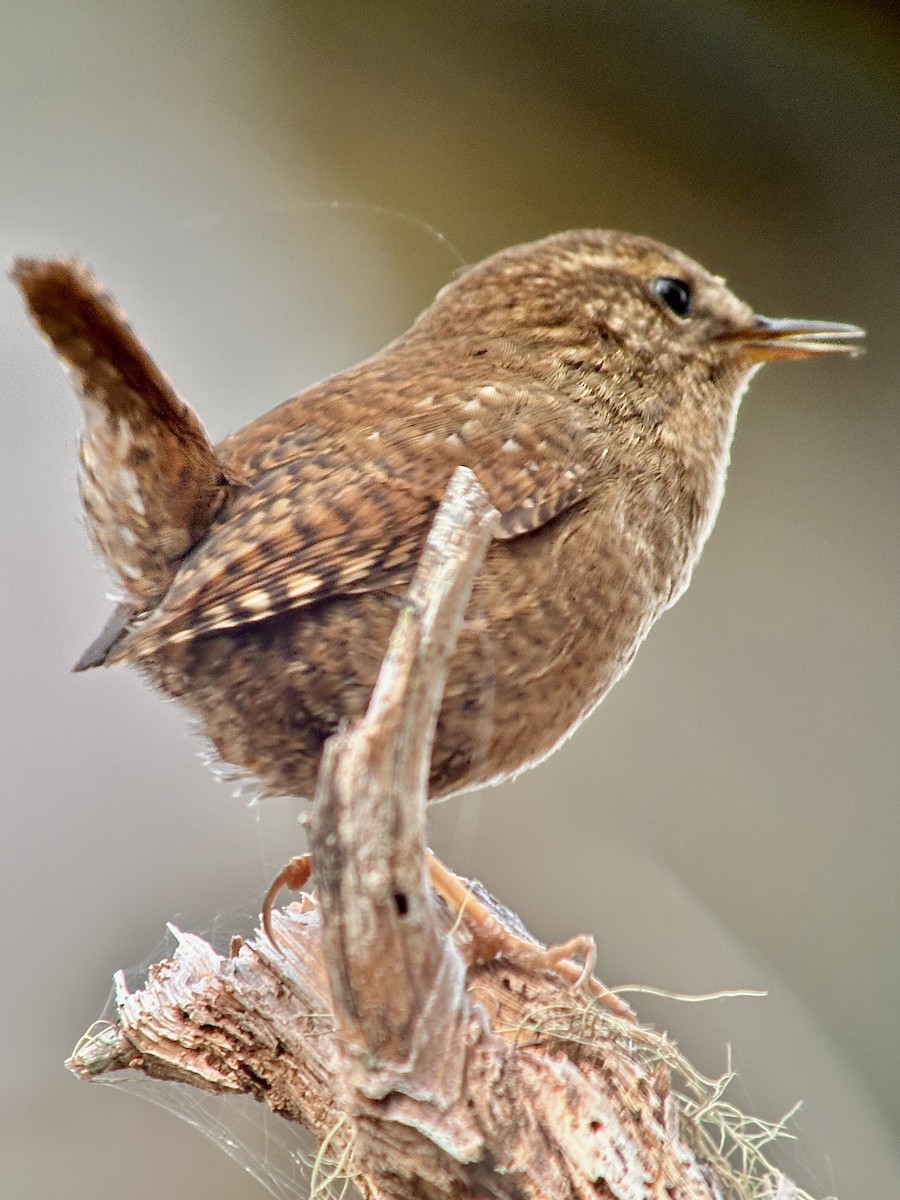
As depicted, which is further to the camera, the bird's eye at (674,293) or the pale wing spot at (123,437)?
the bird's eye at (674,293)

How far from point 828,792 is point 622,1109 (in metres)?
0.84

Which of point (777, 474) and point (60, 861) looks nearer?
point (60, 861)

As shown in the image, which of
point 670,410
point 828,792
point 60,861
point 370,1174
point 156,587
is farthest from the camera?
point 828,792

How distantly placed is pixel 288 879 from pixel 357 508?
1.77 feet

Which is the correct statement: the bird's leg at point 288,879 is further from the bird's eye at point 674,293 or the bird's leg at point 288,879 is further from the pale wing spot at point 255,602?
the bird's eye at point 674,293

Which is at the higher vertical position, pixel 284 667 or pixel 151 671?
pixel 151 671

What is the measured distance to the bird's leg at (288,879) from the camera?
1367 millimetres

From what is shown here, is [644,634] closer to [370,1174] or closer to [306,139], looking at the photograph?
[370,1174]

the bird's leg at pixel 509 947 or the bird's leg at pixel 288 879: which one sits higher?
the bird's leg at pixel 288 879

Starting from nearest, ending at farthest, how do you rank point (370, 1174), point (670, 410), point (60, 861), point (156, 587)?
1. point (370, 1174)
2. point (156, 587)
3. point (60, 861)
4. point (670, 410)

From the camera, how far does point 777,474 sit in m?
1.90

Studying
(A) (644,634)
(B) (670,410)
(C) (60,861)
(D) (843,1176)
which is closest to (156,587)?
(C) (60,861)

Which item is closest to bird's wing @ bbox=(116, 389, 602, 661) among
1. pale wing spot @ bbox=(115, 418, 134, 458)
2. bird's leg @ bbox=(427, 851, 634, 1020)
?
pale wing spot @ bbox=(115, 418, 134, 458)

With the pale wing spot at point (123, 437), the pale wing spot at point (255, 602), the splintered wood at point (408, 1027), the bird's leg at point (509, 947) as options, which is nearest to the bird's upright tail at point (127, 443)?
the pale wing spot at point (123, 437)
